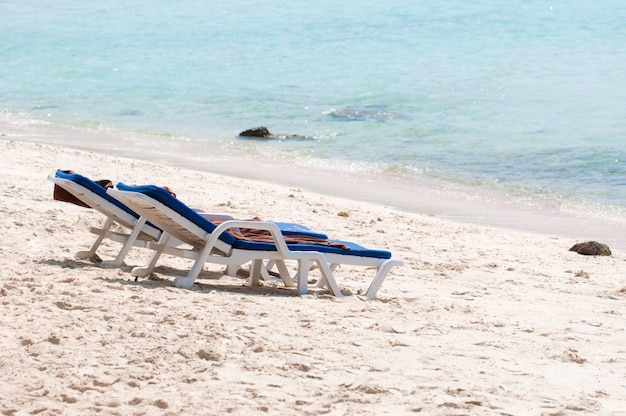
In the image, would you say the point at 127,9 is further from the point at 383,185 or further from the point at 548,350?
the point at 548,350

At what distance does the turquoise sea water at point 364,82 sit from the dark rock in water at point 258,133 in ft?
1.02

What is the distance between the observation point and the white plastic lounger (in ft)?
20.5

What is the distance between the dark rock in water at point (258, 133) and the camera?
16594 millimetres

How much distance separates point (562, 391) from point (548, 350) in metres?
0.75

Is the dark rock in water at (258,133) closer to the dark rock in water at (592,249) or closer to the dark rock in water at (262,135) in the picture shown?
the dark rock in water at (262,135)

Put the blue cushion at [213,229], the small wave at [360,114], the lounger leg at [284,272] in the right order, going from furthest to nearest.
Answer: the small wave at [360,114] < the lounger leg at [284,272] < the blue cushion at [213,229]

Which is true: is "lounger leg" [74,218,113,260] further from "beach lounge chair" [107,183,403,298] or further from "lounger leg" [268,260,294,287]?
"lounger leg" [268,260,294,287]

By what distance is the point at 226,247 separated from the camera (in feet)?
20.0

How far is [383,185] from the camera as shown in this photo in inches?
503

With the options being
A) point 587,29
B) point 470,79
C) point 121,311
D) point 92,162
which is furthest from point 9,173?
point 587,29

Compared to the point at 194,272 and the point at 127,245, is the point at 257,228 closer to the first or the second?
the point at 194,272

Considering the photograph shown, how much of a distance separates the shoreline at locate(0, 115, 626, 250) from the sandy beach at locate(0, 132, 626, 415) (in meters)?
2.40

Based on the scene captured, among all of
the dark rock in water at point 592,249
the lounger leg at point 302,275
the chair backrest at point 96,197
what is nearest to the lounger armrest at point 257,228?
the lounger leg at point 302,275

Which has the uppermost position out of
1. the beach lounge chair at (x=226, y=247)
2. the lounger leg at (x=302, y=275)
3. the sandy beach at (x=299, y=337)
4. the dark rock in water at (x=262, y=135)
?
the dark rock in water at (x=262, y=135)
